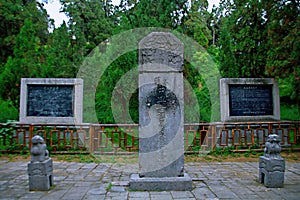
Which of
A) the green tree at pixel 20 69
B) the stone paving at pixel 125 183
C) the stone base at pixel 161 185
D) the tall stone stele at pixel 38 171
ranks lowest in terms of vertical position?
the stone paving at pixel 125 183

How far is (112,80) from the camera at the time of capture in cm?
959

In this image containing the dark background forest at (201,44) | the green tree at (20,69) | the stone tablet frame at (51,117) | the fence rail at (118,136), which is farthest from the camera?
the green tree at (20,69)

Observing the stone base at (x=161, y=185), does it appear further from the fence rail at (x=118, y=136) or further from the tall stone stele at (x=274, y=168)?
the fence rail at (x=118, y=136)

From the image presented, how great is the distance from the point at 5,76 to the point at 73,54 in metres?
3.48

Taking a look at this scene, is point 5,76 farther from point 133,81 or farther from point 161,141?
point 161,141

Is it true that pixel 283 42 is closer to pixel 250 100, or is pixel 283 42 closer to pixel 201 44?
pixel 250 100

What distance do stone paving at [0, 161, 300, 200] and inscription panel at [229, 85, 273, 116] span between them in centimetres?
202

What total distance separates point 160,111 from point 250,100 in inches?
181

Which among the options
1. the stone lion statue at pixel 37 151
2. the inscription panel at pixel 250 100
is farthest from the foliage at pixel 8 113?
the inscription panel at pixel 250 100

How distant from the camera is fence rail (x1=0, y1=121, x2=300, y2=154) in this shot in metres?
7.46

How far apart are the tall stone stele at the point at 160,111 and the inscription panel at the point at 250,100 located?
4.05 meters

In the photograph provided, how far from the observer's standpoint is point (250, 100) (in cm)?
824

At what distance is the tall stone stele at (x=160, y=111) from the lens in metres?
4.56

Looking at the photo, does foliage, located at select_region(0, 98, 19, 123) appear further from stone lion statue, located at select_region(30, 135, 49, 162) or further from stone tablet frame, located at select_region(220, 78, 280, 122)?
stone tablet frame, located at select_region(220, 78, 280, 122)
